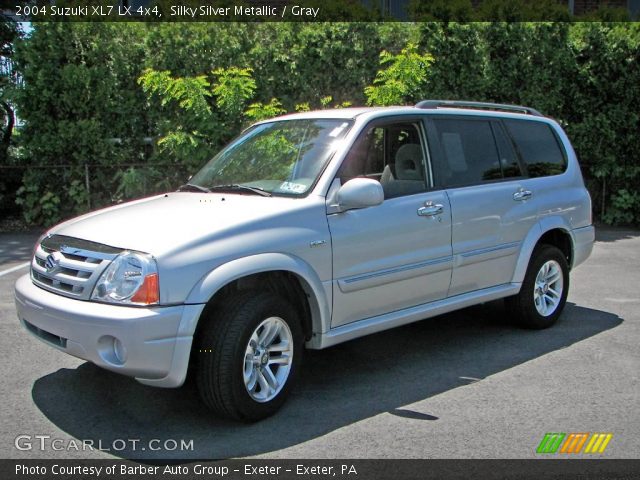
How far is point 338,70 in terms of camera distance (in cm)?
1124

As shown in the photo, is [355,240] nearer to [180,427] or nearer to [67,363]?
[180,427]

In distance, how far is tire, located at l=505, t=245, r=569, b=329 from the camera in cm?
599

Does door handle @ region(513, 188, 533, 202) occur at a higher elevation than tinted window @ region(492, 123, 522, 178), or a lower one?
lower

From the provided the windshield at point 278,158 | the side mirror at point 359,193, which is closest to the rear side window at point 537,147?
the windshield at point 278,158

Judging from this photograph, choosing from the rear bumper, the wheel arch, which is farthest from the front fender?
the rear bumper

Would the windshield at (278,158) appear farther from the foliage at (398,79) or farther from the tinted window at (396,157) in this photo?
the foliage at (398,79)

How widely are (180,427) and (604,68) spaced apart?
10014 mm

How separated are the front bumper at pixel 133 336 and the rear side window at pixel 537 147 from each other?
138 inches

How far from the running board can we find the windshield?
942mm

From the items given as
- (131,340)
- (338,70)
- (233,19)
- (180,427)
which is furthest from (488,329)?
(233,19)

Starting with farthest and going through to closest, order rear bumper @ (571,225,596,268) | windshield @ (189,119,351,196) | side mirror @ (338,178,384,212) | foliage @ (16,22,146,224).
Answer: foliage @ (16,22,146,224) → rear bumper @ (571,225,596,268) → windshield @ (189,119,351,196) → side mirror @ (338,178,384,212)

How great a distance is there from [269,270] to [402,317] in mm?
1244

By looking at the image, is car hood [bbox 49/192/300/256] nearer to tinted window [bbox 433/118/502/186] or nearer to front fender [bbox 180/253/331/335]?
front fender [bbox 180/253/331/335]

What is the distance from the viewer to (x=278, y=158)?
194 inches
